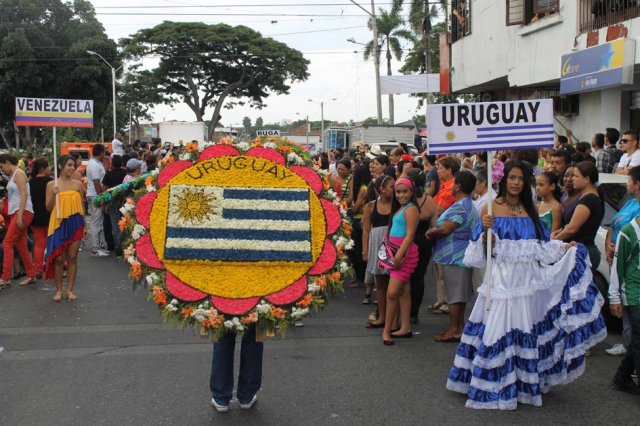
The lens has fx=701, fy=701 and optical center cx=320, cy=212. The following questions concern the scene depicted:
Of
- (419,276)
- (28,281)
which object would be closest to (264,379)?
(419,276)

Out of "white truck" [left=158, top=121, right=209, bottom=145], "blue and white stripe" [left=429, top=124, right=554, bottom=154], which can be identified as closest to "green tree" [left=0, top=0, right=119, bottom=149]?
"white truck" [left=158, top=121, right=209, bottom=145]

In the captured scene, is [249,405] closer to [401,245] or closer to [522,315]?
[522,315]

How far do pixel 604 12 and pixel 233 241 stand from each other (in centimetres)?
1385

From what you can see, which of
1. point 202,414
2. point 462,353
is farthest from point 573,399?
point 202,414

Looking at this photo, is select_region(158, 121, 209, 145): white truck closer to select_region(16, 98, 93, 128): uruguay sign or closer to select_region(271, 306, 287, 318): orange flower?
select_region(16, 98, 93, 128): uruguay sign

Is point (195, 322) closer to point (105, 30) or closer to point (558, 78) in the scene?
point (558, 78)

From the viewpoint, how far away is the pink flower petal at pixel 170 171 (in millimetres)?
4938

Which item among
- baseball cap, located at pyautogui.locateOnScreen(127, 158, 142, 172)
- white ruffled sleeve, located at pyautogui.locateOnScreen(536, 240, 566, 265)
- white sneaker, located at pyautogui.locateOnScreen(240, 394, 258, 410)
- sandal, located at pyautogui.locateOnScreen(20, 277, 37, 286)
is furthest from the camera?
baseball cap, located at pyautogui.locateOnScreen(127, 158, 142, 172)


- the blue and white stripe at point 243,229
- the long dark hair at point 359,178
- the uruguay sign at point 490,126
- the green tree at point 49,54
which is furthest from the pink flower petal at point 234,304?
the green tree at point 49,54

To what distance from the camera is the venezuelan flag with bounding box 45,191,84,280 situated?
901 centimetres

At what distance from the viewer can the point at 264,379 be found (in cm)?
596

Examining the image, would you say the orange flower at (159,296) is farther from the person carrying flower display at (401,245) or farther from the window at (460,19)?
the window at (460,19)

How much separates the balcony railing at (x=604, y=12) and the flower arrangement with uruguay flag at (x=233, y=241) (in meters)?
12.4

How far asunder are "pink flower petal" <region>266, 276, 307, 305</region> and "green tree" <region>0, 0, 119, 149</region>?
3917cm
